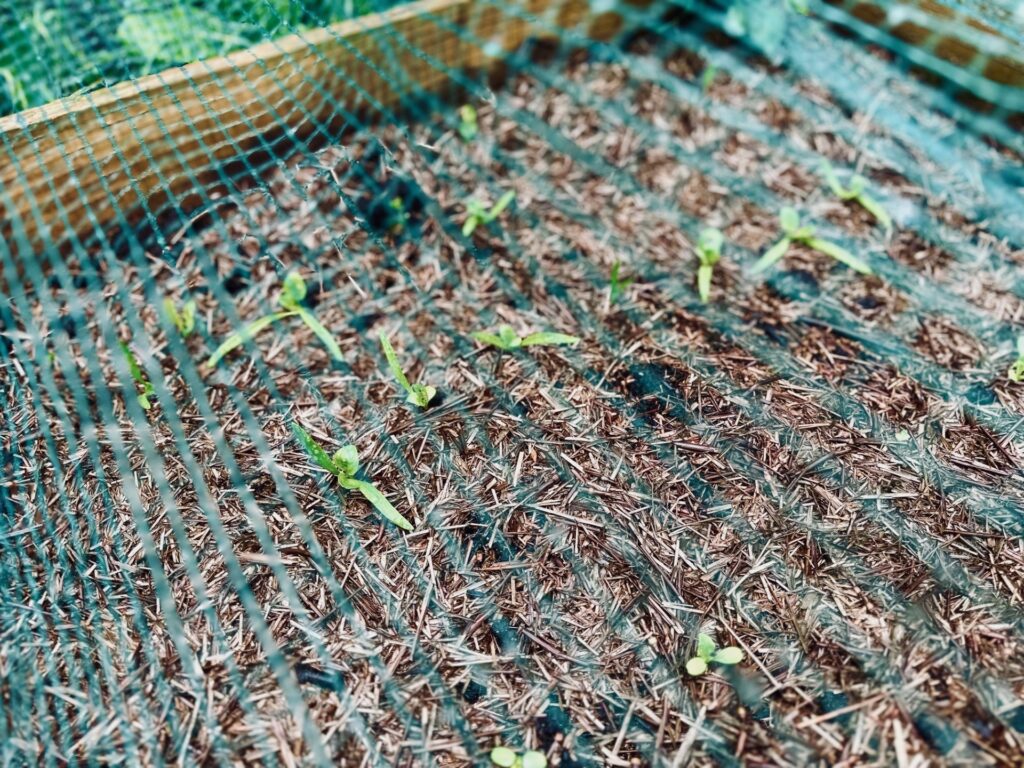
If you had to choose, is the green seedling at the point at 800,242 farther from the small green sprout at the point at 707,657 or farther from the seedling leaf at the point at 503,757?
the seedling leaf at the point at 503,757

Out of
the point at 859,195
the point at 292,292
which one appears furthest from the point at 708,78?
the point at 292,292

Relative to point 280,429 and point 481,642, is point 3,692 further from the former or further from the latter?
point 481,642

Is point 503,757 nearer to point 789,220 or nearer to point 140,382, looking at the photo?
point 140,382

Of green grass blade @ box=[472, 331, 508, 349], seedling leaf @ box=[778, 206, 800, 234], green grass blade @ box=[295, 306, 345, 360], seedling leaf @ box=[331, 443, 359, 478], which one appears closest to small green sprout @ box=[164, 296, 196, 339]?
green grass blade @ box=[295, 306, 345, 360]

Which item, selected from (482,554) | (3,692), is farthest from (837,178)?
(3,692)

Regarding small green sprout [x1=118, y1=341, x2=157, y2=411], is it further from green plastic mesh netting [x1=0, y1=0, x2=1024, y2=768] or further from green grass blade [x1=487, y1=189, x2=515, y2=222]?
green grass blade [x1=487, y1=189, x2=515, y2=222]

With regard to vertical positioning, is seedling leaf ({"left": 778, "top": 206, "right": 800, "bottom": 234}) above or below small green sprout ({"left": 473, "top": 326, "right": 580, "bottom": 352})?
above

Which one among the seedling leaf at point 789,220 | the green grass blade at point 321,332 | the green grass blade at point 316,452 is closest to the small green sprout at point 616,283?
the seedling leaf at point 789,220
